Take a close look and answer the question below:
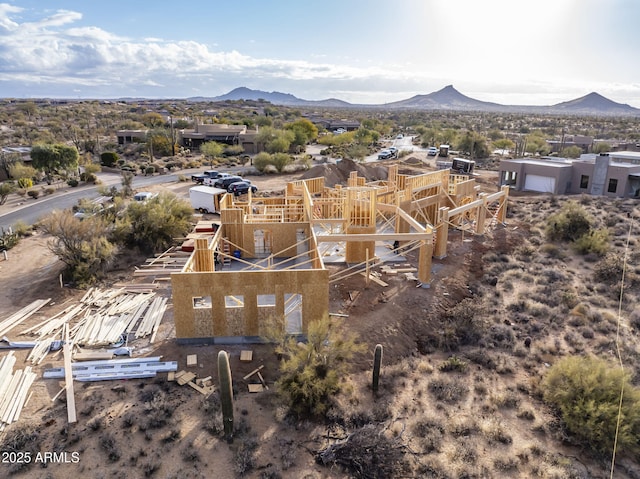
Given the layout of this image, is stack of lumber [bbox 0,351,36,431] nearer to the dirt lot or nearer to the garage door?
the dirt lot

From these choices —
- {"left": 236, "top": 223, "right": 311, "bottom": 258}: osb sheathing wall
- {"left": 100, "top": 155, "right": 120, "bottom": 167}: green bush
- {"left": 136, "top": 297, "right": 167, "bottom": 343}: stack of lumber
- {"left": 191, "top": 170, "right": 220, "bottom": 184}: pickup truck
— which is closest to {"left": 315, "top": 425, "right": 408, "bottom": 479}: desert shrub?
{"left": 136, "top": 297, "right": 167, "bottom": 343}: stack of lumber

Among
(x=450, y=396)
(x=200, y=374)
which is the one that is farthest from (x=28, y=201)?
(x=450, y=396)

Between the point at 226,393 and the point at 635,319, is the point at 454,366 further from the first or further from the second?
the point at 635,319

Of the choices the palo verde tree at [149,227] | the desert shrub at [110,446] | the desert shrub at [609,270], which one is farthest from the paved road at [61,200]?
the desert shrub at [609,270]

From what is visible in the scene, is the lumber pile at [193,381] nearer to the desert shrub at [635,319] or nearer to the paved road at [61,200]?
the desert shrub at [635,319]

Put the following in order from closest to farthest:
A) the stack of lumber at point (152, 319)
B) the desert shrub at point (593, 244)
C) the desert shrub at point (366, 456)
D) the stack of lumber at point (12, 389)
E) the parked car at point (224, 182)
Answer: the desert shrub at point (366, 456) → the stack of lumber at point (12, 389) → the stack of lumber at point (152, 319) → the desert shrub at point (593, 244) → the parked car at point (224, 182)

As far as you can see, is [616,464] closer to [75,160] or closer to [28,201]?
[28,201]
